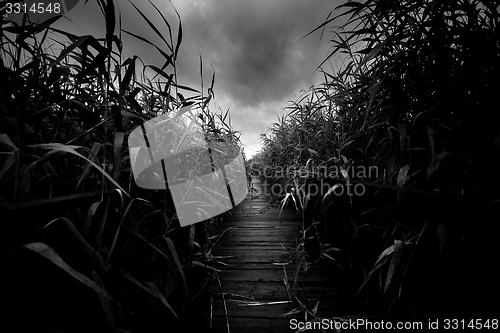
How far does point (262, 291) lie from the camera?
3.87 feet

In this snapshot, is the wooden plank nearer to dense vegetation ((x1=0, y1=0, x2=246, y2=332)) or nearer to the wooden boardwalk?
the wooden boardwalk

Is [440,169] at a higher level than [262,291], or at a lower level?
higher

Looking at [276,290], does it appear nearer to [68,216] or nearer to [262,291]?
[262,291]

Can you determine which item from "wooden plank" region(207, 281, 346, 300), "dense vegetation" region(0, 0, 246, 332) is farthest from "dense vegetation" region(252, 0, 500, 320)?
"dense vegetation" region(0, 0, 246, 332)

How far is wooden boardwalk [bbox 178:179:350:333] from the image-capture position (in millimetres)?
943

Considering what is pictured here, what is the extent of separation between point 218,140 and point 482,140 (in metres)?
1.89

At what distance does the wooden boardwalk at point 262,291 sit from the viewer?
943mm

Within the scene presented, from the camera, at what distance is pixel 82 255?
0.59 metres

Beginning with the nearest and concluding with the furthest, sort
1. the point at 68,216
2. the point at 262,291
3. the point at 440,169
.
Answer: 1. the point at 68,216
2. the point at 440,169
3. the point at 262,291

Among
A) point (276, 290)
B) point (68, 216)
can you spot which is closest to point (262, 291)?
point (276, 290)

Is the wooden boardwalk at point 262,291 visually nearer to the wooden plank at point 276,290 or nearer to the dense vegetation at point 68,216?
the wooden plank at point 276,290

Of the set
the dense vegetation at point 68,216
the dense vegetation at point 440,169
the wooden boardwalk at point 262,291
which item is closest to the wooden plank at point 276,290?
the wooden boardwalk at point 262,291

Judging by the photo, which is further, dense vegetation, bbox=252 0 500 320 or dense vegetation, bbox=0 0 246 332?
dense vegetation, bbox=252 0 500 320

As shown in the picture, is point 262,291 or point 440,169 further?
point 262,291
